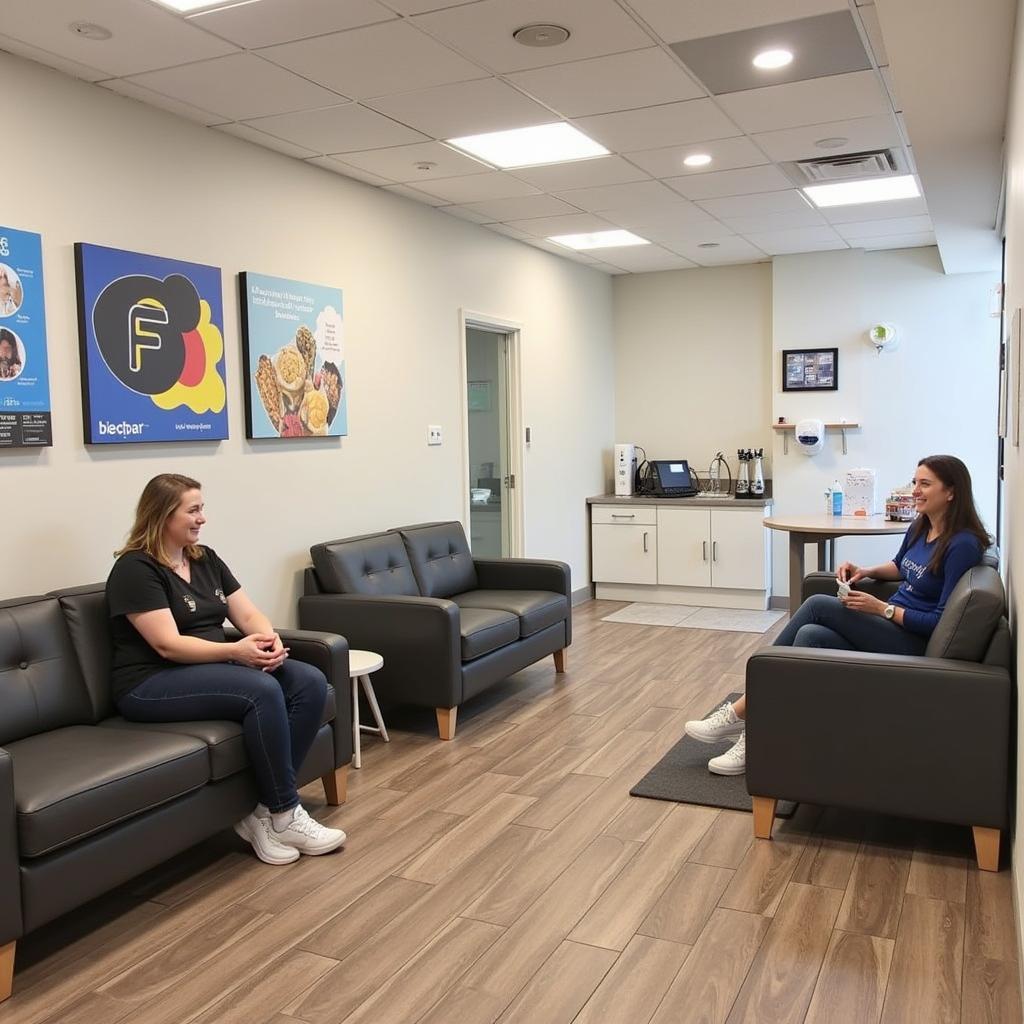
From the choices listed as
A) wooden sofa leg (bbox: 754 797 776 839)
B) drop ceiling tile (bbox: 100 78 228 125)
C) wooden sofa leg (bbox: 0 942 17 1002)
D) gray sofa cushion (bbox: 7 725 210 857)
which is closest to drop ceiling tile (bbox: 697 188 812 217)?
drop ceiling tile (bbox: 100 78 228 125)

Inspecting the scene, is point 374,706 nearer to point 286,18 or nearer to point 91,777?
point 91,777

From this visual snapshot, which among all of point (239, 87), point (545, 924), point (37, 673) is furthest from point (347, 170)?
point (545, 924)

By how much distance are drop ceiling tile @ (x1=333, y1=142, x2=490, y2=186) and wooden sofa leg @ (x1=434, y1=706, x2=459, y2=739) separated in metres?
2.38

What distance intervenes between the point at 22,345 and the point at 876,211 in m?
4.56

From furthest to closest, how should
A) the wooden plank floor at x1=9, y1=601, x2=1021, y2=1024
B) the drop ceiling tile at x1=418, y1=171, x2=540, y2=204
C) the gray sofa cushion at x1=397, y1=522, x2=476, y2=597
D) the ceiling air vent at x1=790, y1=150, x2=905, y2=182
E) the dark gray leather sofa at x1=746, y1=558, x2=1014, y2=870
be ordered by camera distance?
the gray sofa cushion at x1=397, y1=522, x2=476, y2=597 < the drop ceiling tile at x1=418, y1=171, x2=540, y2=204 < the ceiling air vent at x1=790, y1=150, x2=905, y2=182 < the dark gray leather sofa at x1=746, y1=558, x2=1014, y2=870 < the wooden plank floor at x1=9, y1=601, x2=1021, y2=1024

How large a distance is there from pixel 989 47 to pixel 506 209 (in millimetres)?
2957

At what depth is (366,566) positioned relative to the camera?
4.50 meters

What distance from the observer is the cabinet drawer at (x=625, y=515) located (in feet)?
23.9

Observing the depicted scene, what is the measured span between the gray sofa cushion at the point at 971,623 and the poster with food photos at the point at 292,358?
271 centimetres

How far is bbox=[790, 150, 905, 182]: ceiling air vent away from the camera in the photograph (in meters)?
4.49

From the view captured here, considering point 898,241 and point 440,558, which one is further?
point 898,241

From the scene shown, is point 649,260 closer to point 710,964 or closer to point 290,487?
point 290,487

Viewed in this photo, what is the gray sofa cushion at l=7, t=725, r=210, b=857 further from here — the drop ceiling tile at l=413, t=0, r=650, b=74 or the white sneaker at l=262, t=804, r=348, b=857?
the drop ceiling tile at l=413, t=0, r=650, b=74

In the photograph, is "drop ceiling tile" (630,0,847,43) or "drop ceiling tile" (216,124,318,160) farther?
"drop ceiling tile" (216,124,318,160)
